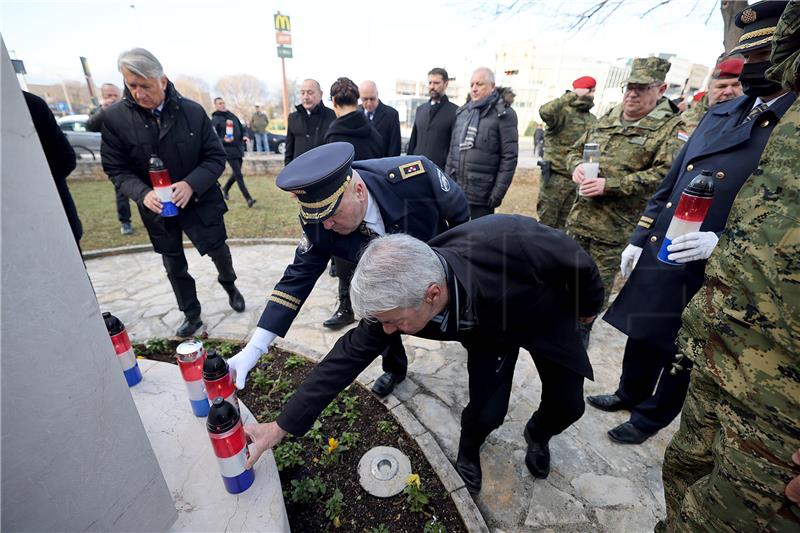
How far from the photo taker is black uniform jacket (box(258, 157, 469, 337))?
7.00 feet

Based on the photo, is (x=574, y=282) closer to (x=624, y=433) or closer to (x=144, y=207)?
(x=624, y=433)

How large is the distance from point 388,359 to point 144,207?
249 cm

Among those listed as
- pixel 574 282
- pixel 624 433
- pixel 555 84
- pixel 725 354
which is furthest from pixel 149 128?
pixel 555 84

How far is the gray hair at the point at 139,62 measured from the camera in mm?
2658

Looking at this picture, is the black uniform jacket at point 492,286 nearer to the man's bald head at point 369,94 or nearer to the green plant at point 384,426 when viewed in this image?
the green plant at point 384,426

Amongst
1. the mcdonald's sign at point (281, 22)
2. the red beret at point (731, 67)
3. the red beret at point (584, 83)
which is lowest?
the red beret at point (584, 83)

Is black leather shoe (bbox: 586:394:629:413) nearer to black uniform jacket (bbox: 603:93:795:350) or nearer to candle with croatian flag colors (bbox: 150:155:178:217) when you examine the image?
black uniform jacket (bbox: 603:93:795:350)

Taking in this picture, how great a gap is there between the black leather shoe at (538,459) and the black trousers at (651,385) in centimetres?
76

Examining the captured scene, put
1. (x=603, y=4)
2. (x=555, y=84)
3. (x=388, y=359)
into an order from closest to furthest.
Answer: (x=388, y=359)
(x=603, y=4)
(x=555, y=84)

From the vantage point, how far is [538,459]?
91.2 inches

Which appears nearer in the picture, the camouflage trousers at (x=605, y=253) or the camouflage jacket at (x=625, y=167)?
the camouflage jacket at (x=625, y=167)

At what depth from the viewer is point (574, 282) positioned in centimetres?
187

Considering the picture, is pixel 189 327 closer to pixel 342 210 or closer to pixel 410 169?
pixel 342 210

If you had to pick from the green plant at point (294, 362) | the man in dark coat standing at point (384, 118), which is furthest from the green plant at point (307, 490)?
the man in dark coat standing at point (384, 118)
